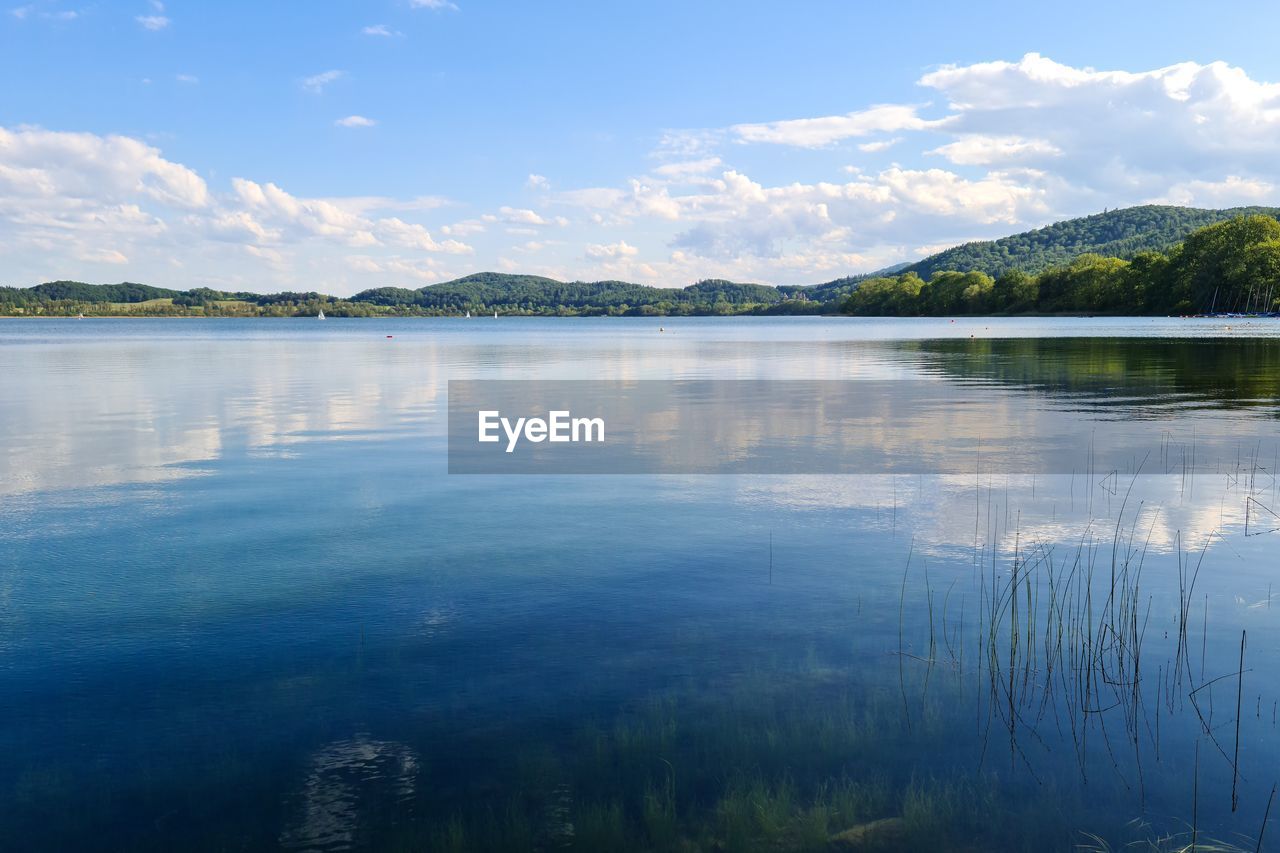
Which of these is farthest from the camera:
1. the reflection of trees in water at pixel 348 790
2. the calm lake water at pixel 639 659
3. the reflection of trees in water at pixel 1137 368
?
the reflection of trees in water at pixel 1137 368

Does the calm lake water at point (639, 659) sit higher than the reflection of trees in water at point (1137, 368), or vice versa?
the reflection of trees in water at point (1137, 368)

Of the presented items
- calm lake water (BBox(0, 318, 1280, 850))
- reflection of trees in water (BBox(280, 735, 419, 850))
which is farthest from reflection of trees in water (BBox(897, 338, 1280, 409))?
reflection of trees in water (BBox(280, 735, 419, 850))

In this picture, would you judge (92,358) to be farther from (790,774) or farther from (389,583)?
(790,774)

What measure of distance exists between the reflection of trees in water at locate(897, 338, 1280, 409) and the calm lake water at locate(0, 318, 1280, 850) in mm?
16893

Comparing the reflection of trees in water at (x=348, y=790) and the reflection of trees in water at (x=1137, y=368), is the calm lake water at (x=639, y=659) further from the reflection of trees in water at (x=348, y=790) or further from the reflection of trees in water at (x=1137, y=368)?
the reflection of trees in water at (x=1137, y=368)

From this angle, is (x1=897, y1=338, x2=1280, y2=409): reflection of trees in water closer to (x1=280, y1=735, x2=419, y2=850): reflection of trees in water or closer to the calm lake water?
the calm lake water

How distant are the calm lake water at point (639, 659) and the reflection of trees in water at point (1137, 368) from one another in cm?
1689

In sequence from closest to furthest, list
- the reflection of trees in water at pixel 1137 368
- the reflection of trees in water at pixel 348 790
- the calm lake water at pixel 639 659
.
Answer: the reflection of trees in water at pixel 348 790
the calm lake water at pixel 639 659
the reflection of trees in water at pixel 1137 368

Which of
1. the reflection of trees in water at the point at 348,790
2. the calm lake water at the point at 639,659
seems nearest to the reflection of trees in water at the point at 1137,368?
the calm lake water at the point at 639,659

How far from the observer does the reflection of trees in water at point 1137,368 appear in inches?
1369

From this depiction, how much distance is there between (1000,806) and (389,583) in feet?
26.0

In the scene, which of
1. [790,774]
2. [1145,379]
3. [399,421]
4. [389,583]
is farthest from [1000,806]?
[1145,379]

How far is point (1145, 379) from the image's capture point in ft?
138

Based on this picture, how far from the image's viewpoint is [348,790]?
684 centimetres
